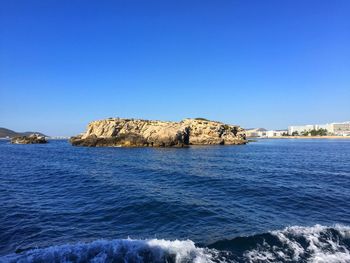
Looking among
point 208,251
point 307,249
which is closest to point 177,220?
point 208,251

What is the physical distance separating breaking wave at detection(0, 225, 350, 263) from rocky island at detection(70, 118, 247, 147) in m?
74.6

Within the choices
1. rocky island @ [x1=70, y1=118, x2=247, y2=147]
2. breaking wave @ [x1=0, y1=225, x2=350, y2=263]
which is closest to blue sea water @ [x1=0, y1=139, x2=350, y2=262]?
breaking wave @ [x1=0, y1=225, x2=350, y2=263]

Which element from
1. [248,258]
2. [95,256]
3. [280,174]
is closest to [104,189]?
[95,256]

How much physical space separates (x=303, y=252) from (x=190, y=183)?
16.5 m

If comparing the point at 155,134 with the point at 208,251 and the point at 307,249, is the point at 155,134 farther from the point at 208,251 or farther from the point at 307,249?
the point at 307,249

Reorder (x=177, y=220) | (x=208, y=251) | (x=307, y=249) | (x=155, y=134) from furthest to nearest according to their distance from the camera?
(x=155, y=134) → (x=177, y=220) → (x=307, y=249) → (x=208, y=251)

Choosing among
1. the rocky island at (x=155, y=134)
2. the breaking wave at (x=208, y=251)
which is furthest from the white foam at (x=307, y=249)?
the rocky island at (x=155, y=134)

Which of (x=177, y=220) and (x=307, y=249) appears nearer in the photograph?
(x=307, y=249)

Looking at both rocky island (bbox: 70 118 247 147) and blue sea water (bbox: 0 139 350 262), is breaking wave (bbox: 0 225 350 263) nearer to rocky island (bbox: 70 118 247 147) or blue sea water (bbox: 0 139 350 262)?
blue sea water (bbox: 0 139 350 262)

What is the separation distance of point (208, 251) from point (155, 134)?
7928 cm

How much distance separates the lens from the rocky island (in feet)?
291

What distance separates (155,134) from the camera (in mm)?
90000

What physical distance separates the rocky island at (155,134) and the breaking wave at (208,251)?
2935 inches

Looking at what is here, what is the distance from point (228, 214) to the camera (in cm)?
1648
